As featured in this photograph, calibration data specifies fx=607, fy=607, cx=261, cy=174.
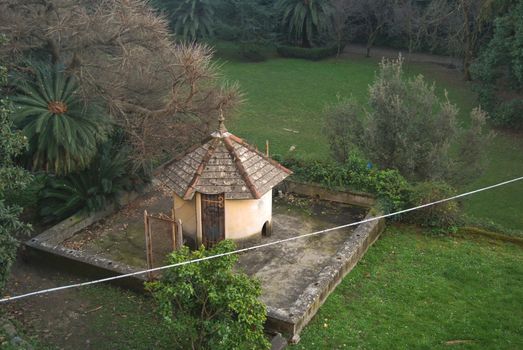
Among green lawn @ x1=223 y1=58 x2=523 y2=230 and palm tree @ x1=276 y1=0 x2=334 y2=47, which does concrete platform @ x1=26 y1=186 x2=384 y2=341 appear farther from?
palm tree @ x1=276 y1=0 x2=334 y2=47

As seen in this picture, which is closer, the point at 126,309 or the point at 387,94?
the point at 126,309

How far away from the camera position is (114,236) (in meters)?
16.8

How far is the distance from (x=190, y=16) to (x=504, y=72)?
2271cm

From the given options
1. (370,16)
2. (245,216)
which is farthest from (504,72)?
(245,216)

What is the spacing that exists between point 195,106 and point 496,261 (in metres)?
9.62

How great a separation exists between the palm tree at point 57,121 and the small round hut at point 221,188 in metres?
2.18

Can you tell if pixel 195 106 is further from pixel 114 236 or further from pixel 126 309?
pixel 126 309

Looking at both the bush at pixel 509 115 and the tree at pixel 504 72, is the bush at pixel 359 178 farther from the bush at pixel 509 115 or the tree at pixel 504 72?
the bush at pixel 509 115

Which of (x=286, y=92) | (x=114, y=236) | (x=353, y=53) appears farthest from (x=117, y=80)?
(x=353, y=53)

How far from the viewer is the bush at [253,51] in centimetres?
4512

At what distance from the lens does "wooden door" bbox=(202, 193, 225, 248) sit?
15.3 metres

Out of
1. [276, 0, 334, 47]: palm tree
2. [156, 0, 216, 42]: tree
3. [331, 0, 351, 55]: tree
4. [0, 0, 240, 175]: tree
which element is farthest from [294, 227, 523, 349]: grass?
[156, 0, 216, 42]: tree

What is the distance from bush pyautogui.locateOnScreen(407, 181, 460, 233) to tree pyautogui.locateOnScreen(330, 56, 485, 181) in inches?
61.5

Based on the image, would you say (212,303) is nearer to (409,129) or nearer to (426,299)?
(426,299)
